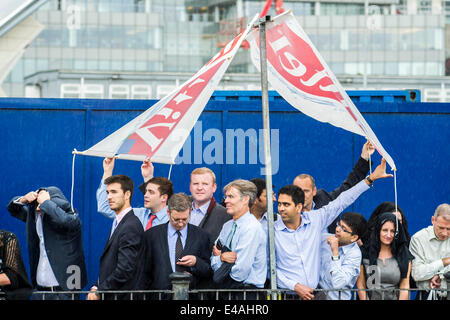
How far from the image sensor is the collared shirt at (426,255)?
8.55 m

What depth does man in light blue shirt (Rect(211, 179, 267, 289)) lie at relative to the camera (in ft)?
25.6

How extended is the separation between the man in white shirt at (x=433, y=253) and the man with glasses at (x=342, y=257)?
79 centimetres

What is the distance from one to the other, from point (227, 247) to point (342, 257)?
1.22 meters

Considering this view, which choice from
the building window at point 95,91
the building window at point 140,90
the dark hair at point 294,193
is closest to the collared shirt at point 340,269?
the dark hair at point 294,193

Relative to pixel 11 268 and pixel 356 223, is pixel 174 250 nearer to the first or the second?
pixel 11 268

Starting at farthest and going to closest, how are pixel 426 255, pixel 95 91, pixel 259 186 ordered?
pixel 95 91 → pixel 259 186 → pixel 426 255

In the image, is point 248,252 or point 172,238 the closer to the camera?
point 248,252

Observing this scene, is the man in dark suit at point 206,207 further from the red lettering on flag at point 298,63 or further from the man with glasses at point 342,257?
the red lettering on flag at point 298,63

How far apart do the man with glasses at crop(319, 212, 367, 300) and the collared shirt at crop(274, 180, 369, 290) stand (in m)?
0.15

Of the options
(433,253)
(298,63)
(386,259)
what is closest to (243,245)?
(386,259)

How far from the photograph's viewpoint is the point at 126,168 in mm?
10250

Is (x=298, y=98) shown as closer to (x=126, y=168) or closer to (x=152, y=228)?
(x=152, y=228)

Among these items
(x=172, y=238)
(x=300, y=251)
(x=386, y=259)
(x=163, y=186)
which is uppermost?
(x=163, y=186)

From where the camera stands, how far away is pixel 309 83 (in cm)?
786
